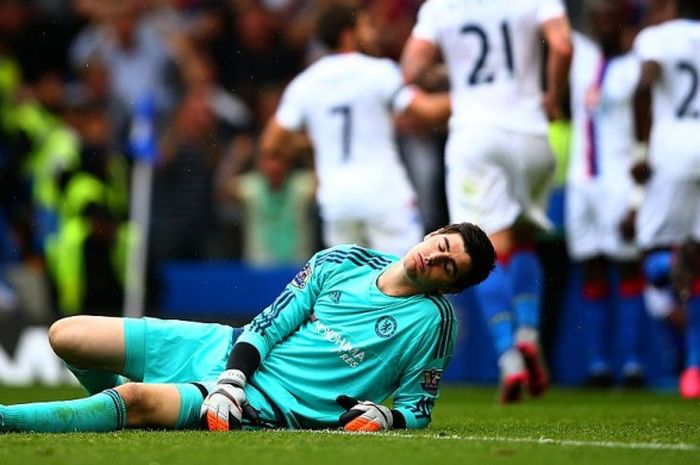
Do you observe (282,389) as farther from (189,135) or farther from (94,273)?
(189,135)

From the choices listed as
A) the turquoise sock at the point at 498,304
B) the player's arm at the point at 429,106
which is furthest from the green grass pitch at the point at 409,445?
the player's arm at the point at 429,106

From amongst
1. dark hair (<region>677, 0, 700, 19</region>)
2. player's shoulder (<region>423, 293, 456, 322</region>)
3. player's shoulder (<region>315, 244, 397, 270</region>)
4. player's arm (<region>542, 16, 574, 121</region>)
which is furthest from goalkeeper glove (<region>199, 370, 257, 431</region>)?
dark hair (<region>677, 0, 700, 19</region>)

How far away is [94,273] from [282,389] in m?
9.40

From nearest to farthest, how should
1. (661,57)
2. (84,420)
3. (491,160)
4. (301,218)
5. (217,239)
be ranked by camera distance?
1. (84,420)
2. (491,160)
3. (661,57)
4. (301,218)
5. (217,239)

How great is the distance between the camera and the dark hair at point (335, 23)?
1120cm

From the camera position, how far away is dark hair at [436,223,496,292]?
628 cm

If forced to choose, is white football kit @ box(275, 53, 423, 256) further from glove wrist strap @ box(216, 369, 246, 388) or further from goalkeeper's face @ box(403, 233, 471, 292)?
glove wrist strap @ box(216, 369, 246, 388)

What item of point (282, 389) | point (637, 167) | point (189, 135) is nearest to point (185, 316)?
point (189, 135)

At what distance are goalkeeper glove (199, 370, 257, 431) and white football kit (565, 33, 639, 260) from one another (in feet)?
22.6

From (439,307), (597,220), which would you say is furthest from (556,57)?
(597,220)

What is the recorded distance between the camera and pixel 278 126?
1137 cm

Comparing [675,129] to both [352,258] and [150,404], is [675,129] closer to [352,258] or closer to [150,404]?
[352,258]

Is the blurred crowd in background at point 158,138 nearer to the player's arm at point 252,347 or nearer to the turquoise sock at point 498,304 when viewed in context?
the turquoise sock at point 498,304

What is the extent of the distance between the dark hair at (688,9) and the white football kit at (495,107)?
157cm
